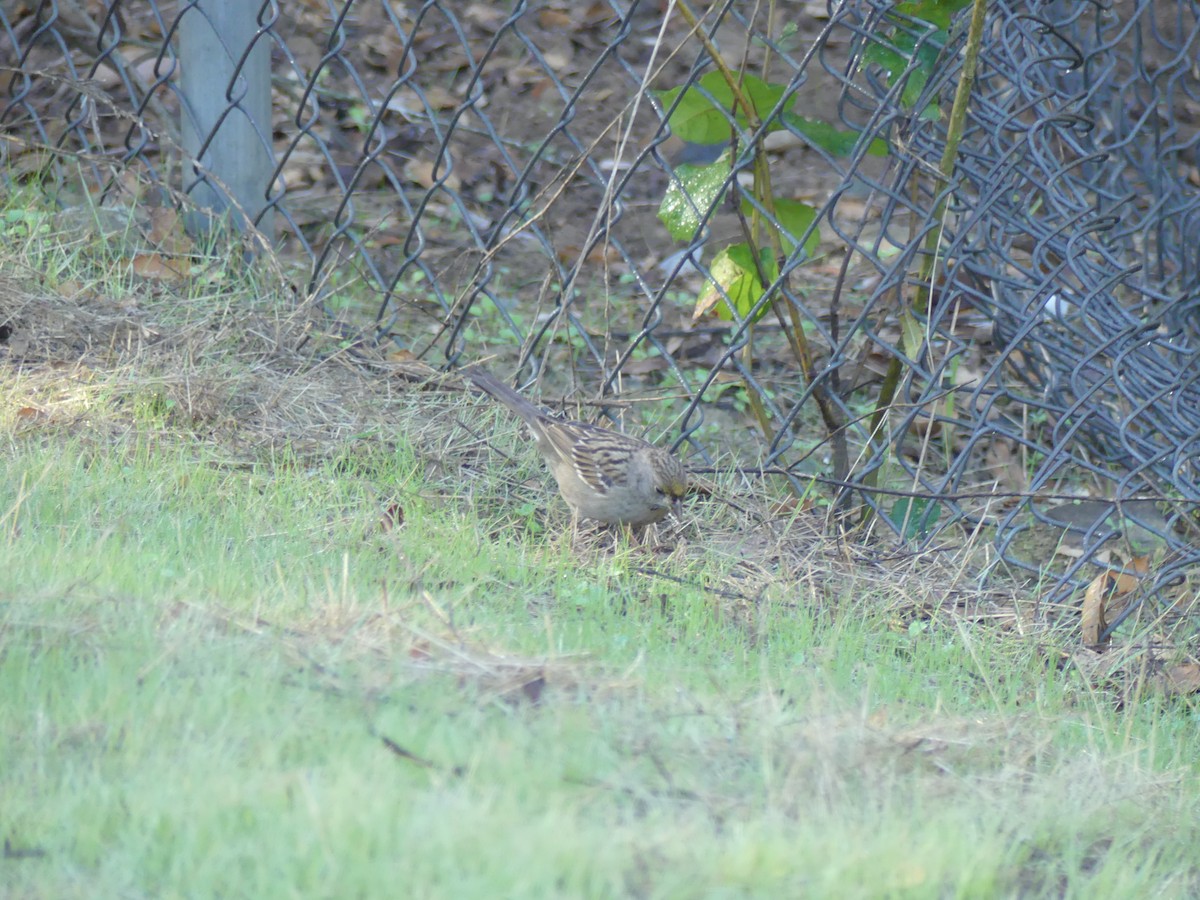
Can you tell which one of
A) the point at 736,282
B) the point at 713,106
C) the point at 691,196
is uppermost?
the point at 713,106

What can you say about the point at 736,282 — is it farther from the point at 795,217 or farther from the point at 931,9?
the point at 931,9

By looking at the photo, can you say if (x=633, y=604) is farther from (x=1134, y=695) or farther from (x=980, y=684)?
(x=1134, y=695)

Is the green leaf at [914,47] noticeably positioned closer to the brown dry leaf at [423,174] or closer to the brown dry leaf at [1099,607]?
the brown dry leaf at [1099,607]

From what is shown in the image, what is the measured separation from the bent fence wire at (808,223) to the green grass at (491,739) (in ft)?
4.38

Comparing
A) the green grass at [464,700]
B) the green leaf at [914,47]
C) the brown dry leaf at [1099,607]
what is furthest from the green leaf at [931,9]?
the brown dry leaf at [1099,607]

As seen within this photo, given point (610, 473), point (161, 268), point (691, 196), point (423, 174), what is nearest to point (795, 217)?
point (691, 196)

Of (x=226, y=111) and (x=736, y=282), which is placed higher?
(x=736, y=282)

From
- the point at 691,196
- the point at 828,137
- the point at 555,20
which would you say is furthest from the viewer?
the point at 555,20

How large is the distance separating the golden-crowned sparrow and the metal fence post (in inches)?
70.0

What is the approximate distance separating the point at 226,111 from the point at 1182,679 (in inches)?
168

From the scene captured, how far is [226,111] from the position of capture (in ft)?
18.6

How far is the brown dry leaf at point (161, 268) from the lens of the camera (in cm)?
584

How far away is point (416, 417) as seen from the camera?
5.32 m

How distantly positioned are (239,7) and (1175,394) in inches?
159
